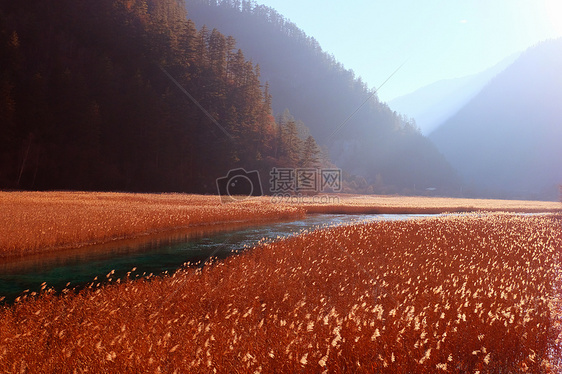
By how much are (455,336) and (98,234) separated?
20929mm

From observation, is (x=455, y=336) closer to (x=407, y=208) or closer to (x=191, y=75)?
(x=407, y=208)

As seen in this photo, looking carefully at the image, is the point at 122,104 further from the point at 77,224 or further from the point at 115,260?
the point at 115,260

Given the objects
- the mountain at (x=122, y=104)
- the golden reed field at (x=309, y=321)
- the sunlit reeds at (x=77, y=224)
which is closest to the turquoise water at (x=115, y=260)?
the sunlit reeds at (x=77, y=224)

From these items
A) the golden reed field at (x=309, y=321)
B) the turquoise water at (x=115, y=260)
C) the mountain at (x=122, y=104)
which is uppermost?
the mountain at (x=122, y=104)

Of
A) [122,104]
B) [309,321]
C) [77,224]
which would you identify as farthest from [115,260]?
[122,104]

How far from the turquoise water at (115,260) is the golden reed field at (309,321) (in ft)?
9.52

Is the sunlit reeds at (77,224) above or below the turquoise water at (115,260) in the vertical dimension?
above

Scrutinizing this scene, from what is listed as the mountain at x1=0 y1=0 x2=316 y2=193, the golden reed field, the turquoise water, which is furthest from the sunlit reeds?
the mountain at x1=0 y1=0 x2=316 y2=193

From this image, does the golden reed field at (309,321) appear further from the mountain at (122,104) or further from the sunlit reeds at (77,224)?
the mountain at (122,104)

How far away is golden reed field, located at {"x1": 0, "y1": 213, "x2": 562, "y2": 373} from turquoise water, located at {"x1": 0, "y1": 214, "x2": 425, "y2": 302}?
2903 millimetres

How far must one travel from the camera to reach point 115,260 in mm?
Result: 17984

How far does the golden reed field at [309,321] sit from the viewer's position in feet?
20.6

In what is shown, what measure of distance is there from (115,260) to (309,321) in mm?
13370

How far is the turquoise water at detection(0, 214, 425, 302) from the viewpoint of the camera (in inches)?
553
